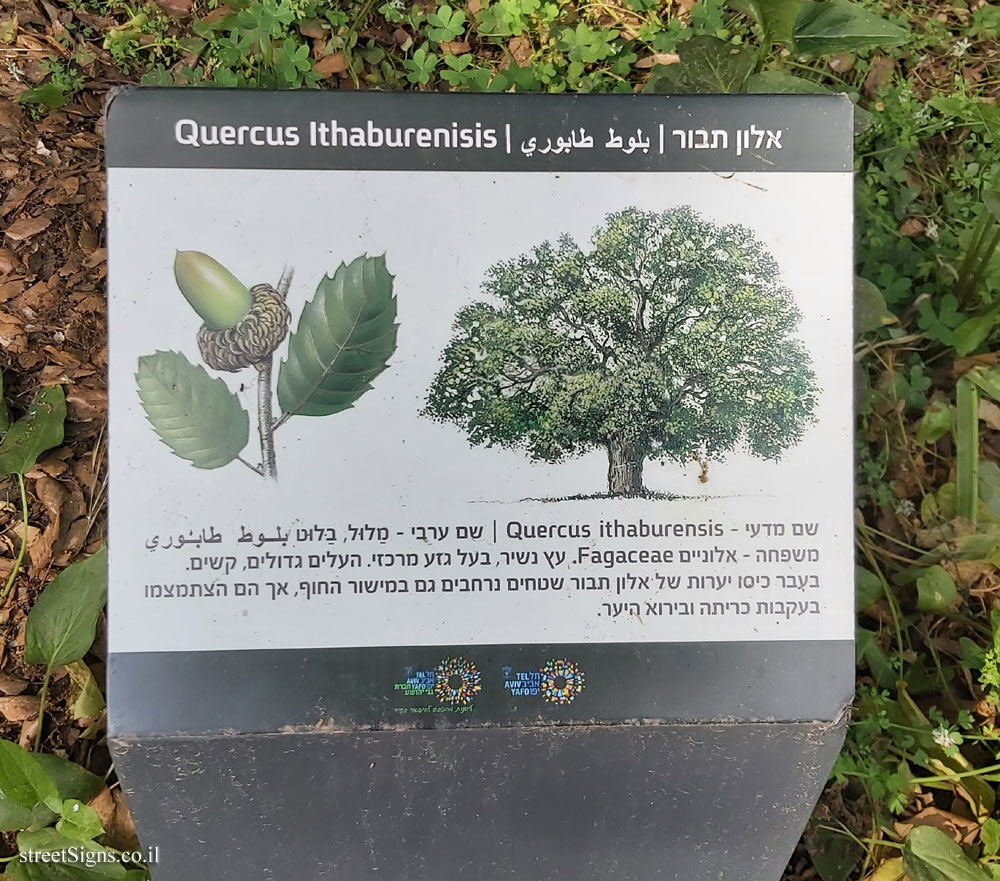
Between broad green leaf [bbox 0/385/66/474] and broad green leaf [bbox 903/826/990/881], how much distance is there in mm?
1878

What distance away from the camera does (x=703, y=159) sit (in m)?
1.28

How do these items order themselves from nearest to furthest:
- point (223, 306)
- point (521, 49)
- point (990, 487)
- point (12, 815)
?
1. point (223, 306)
2. point (12, 815)
3. point (990, 487)
4. point (521, 49)

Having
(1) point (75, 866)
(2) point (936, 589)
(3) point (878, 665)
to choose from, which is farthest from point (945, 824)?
(1) point (75, 866)

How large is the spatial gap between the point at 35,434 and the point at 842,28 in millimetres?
1753

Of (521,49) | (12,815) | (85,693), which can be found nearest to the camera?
(12,815)

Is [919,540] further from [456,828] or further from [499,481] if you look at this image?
[456,828]

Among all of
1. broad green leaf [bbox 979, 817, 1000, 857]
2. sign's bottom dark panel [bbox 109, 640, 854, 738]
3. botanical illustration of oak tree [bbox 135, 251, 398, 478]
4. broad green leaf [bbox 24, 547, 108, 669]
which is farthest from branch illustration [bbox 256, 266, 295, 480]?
broad green leaf [bbox 979, 817, 1000, 857]

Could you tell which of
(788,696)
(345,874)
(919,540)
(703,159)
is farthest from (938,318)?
(345,874)

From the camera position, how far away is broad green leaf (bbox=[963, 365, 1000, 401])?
1.65m

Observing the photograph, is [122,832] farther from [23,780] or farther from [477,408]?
[477,408]

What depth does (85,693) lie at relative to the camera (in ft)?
5.20

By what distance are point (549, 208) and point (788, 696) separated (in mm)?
890

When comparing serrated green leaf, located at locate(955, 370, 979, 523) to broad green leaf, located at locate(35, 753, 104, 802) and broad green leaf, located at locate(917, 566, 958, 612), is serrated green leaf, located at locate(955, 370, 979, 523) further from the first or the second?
broad green leaf, located at locate(35, 753, 104, 802)

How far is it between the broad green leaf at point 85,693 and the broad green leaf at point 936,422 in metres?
1.84
